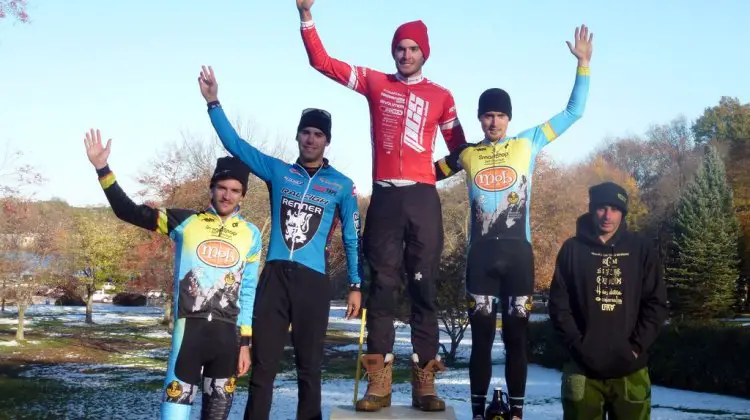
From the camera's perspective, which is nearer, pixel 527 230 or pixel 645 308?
pixel 645 308

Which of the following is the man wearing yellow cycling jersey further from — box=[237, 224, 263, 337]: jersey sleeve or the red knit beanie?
box=[237, 224, 263, 337]: jersey sleeve

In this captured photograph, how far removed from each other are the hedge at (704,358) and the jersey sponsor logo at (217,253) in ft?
56.8

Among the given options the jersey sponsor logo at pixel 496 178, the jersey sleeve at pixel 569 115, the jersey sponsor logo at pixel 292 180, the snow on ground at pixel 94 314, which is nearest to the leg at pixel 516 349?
the jersey sponsor logo at pixel 496 178

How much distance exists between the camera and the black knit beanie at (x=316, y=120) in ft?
19.1

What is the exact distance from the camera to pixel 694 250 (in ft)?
122

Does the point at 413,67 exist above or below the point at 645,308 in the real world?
above

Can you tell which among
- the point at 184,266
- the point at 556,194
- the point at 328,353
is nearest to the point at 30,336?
the point at 328,353

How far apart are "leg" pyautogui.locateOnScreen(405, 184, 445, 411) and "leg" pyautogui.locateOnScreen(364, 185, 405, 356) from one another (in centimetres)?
10

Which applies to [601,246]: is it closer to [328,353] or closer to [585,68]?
[585,68]

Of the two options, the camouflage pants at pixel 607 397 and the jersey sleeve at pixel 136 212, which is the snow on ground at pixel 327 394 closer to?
the jersey sleeve at pixel 136 212

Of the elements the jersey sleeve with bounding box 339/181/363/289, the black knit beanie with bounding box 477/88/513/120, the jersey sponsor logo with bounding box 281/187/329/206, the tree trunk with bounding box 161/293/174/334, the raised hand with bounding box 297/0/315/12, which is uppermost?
the raised hand with bounding box 297/0/315/12

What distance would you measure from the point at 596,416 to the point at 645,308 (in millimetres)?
870

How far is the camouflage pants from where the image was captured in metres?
4.99

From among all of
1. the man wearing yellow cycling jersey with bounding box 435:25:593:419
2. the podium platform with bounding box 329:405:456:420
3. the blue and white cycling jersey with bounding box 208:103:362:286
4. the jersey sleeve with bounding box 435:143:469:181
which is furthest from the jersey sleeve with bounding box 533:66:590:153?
the podium platform with bounding box 329:405:456:420
